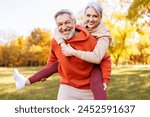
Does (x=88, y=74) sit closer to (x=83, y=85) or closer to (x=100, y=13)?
(x=83, y=85)

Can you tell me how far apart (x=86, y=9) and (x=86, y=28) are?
15cm

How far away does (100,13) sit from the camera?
317 cm

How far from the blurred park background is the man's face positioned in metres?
4.98

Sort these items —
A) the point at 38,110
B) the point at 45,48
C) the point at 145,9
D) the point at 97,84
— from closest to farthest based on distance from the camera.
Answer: the point at 97,84
the point at 38,110
the point at 145,9
the point at 45,48

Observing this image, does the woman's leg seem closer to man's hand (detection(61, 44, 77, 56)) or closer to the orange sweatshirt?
the orange sweatshirt

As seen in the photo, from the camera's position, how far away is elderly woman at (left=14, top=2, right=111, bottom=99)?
2900 mm

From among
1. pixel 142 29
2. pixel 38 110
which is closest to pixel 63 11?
pixel 38 110

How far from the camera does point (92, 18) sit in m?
3.15

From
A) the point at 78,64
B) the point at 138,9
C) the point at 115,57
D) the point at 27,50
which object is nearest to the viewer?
the point at 78,64

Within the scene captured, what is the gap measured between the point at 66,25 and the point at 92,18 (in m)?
0.26

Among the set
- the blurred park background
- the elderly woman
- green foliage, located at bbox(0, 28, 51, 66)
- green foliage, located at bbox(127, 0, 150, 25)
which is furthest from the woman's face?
green foliage, located at bbox(0, 28, 51, 66)

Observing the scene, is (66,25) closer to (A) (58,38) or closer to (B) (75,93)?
(A) (58,38)

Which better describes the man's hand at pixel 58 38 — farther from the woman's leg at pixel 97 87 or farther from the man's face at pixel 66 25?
the woman's leg at pixel 97 87

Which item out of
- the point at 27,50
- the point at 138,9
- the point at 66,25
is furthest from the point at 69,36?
the point at 27,50
